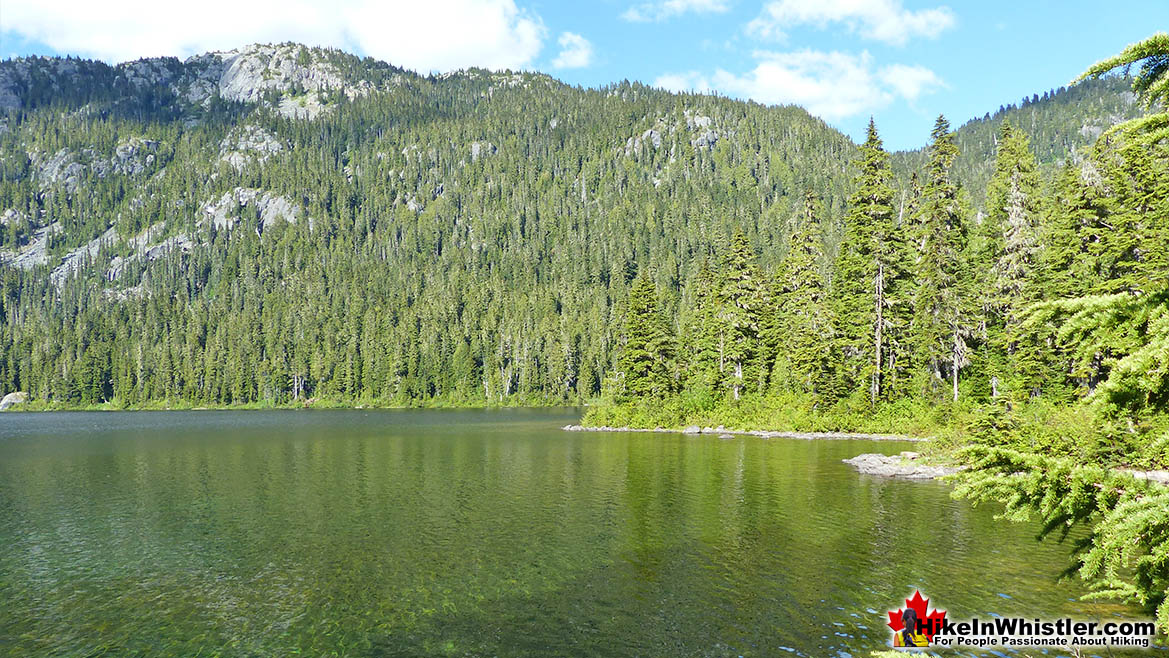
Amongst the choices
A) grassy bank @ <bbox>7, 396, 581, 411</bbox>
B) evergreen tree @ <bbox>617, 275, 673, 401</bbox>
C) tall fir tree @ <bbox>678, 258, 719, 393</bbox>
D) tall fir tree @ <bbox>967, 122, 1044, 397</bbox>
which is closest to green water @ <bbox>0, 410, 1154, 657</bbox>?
tall fir tree @ <bbox>967, 122, 1044, 397</bbox>

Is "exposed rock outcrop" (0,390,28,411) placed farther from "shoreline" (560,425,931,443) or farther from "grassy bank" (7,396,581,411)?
"shoreline" (560,425,931,443)

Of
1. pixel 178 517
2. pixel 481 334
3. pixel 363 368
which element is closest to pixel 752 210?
pixel 481 334

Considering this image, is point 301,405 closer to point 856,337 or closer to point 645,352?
point 645,352

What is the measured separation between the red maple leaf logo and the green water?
1.45 feet

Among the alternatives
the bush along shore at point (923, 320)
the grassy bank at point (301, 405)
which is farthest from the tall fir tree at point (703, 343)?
the grassy bank at point (301, 405)

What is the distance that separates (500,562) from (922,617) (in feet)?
45.1

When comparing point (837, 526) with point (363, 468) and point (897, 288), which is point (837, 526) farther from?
point (897, 288)

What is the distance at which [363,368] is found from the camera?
557 ft

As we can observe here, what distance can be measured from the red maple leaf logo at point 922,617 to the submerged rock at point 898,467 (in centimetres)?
2153

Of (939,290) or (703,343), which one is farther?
(703,343)

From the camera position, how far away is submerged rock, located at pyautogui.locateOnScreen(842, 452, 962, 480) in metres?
39.2

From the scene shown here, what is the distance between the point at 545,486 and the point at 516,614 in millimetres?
20115

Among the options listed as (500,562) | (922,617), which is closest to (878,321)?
(922,617)

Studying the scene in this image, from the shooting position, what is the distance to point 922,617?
17.9 metres
